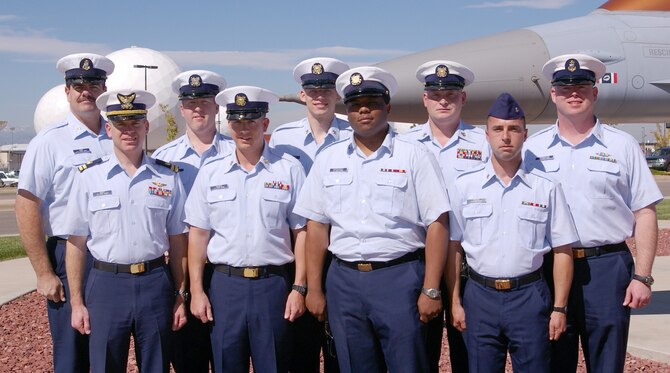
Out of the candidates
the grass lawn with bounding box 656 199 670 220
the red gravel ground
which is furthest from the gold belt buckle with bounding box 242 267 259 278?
the grass lawn with bounding box 656 199 670 220

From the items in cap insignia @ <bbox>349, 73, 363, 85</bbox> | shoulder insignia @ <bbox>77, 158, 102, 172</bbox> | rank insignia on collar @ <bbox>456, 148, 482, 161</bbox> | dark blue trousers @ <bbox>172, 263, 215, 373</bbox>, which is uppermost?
cap insignia @ <bbox>349, 73, 363, 85</bbox>

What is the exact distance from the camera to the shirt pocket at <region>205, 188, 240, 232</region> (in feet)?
12.5

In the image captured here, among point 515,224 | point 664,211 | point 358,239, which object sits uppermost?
point 515,224

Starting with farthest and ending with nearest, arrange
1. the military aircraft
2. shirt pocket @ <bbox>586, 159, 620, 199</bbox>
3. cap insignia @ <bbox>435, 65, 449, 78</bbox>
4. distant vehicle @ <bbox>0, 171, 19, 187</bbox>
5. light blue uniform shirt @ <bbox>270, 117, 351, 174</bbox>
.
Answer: distant vehicle @ <bbox>0, 171, 19, 187</bbox>, the military aircraft, light blue uniform shirt @ <bbox>270, 117, 351, 174</bbox>, cap insignia @ <bbox>435, 65, 449, 78</bbox>, shirt pocket @ <bbox>586, 159, 620, 199</bbox>

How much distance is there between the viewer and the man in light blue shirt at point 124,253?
12.2ft

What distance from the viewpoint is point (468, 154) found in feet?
13.6

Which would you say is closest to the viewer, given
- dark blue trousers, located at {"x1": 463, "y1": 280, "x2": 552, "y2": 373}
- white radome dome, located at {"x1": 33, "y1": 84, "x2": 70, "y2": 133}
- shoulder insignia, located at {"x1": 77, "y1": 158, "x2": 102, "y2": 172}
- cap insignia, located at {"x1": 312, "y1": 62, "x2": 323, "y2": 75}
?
dark blue trousers, located at {"x1": 463, "y1": 280, "x2": 552, "y2": 373}

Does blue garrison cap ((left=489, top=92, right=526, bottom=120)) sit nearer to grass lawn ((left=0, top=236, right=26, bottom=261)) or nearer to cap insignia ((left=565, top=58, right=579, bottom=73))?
cap insignia ((left=565, top=58, right=579, bottom=73))

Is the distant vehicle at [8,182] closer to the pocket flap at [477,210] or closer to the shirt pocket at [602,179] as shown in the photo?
the pocket flap at [477,210]

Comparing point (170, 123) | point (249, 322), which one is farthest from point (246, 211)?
point (170, 123)

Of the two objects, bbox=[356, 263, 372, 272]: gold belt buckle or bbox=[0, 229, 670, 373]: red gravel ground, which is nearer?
bbox=[356, 263, 372, 272]: gold belt buckle

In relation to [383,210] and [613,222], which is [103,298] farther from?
[613,222]

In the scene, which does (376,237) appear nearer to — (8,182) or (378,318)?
(378,318)

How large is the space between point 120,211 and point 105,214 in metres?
0.08
